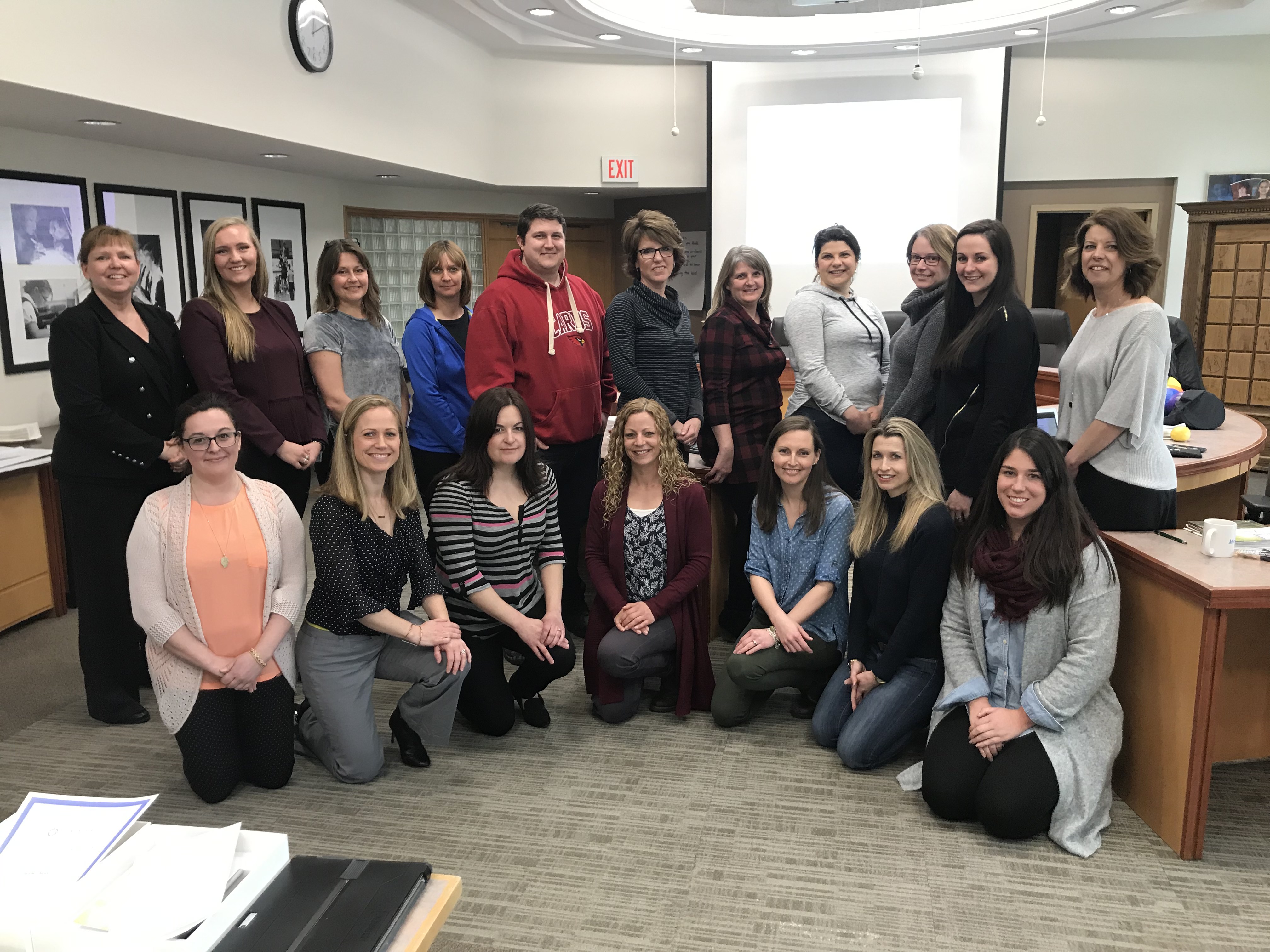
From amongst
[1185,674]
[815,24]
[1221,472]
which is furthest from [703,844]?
[815,24]

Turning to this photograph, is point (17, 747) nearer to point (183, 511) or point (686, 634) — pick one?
point (183, 511)

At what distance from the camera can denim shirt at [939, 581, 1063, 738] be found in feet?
Answer: 7.89

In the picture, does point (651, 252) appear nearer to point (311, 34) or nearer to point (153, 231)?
point (311, 34)

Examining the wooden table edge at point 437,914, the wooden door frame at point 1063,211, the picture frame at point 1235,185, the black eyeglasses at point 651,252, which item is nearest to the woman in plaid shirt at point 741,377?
the black eyeglasses at point 651,252

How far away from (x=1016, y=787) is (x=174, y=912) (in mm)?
1912

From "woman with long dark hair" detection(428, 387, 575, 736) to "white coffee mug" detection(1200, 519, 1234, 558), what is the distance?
179 centimetres

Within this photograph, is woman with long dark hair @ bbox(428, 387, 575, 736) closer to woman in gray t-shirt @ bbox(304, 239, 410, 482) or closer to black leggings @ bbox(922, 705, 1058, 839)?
woman in gray t-shirt @ bbox(304, 239, 410, 482)

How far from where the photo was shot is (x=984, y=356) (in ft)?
8.72

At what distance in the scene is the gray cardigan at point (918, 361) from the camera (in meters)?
2.97

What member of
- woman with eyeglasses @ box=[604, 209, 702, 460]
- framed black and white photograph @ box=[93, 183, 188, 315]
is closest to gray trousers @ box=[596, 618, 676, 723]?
woman with eyeglasses @ box=[604, 209, 702, 460]

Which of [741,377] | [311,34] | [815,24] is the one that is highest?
[815,24]

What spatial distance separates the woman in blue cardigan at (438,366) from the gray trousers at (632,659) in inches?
37.2

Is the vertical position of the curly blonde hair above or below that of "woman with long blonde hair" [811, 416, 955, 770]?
above

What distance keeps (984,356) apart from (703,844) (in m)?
1.54
